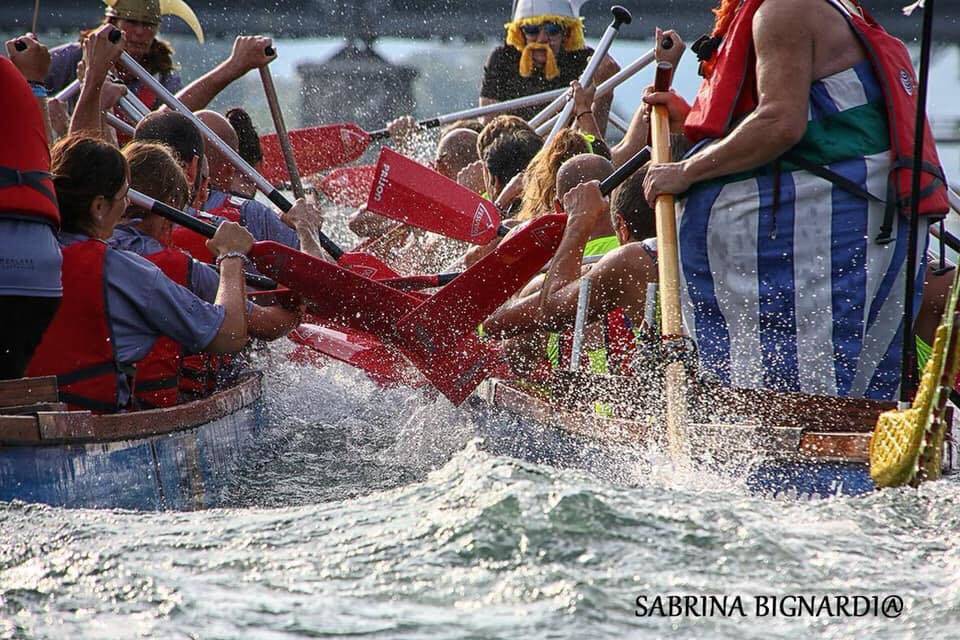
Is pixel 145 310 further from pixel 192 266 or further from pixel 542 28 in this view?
pixel 542 28

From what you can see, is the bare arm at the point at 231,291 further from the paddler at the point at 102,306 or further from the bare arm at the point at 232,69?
the bare arm at the point at 232,69

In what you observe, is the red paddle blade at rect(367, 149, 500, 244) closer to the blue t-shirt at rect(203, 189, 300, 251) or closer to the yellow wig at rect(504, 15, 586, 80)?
the blue t-shirt at rect(203, 189, 300, 251)

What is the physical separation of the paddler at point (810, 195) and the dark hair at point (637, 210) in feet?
2.25

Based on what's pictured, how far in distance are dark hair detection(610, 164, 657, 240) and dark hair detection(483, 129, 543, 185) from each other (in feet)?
6.22

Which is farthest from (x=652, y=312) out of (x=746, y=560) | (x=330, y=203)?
(x=330, y=203)

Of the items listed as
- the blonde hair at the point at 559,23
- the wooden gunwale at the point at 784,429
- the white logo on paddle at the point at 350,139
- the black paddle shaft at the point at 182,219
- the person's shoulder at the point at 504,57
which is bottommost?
the wooden gunwale at the point at 784,429

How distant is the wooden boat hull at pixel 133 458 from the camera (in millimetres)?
3324

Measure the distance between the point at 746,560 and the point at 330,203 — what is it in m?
6.67

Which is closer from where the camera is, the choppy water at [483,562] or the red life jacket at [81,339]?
the choppy water at [483,562]

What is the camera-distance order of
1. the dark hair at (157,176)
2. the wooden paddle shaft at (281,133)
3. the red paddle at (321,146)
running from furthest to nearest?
1. the red paddle at (321,146)
2. the wooden paddle shaft at (281,133)
3. the dark hair at (157,176)

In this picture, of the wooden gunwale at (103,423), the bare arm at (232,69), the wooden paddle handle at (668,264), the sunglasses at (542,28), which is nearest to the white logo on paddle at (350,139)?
the sunglasses at (542,28)

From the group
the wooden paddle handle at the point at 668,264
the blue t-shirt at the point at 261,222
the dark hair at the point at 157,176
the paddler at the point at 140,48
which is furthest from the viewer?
the paddler at the point at 140,48

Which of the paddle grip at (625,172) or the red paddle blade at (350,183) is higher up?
the paddle grip at (625,172)

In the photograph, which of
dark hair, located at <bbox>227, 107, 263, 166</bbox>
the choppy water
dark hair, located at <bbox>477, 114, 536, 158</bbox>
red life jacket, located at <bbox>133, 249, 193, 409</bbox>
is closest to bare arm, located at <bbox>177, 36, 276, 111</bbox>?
dark hair, located at <bbox>227, 107, 263, 166</bbox>
